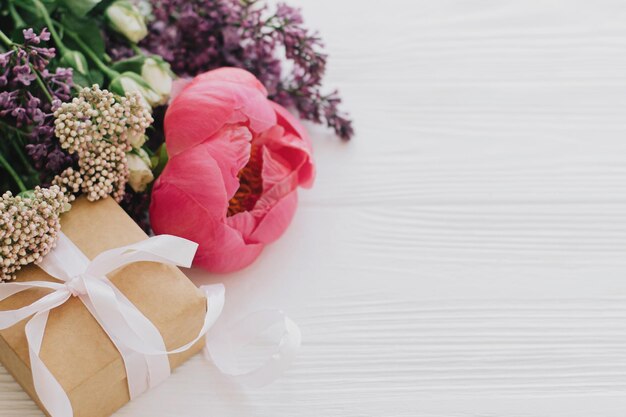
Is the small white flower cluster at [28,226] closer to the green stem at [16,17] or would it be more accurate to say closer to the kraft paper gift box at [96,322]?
the kraft paper gift box at [96,322]

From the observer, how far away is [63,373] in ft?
2.40

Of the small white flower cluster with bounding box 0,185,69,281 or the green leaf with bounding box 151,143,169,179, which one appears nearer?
the small white flower cluster with bounding box 0,185,69,281

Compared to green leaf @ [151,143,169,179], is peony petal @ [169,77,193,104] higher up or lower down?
higher up

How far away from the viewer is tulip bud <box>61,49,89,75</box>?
0.84 metres

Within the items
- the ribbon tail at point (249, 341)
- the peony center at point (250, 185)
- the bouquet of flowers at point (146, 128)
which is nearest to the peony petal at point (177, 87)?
the bouquet of flowers at point (146, 128)

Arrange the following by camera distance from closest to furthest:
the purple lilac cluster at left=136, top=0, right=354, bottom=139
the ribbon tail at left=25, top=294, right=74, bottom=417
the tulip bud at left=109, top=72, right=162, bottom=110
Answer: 1. the ribbon tail at left=25, top=294, right=74, bottom=417
2. the tulip bud at left=109, top=72, right=162, bottom=110
3. the purple lilac cluster at left=136, top=0, right=354, bottom=139

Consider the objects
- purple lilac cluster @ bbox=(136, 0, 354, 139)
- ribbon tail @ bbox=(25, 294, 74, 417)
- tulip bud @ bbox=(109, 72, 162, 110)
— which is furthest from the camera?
purple lilac cluster @ bbox=(136, 0, 354, 139)

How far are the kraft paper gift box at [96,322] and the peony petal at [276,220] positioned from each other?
10 cm

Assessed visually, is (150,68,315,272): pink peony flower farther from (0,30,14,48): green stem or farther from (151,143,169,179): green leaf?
(0,30,14,48): green stem

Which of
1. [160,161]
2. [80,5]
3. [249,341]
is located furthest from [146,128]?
[249,341]

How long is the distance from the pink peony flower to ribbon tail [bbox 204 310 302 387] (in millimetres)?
63

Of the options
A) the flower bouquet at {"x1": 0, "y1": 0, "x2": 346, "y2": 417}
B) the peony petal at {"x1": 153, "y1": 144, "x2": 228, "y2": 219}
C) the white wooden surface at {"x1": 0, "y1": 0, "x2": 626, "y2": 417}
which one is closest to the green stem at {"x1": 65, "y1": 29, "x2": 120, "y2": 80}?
the flower bouquet at {"x1": 0, "y1": 0, "x2": 346, "y2": 417}

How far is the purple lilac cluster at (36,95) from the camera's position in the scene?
2.48 ft

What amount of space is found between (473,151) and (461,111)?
65 millimetres
